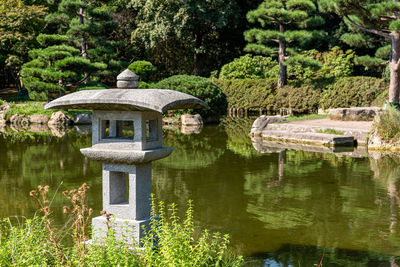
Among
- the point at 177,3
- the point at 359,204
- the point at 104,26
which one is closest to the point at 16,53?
the point at 104,26

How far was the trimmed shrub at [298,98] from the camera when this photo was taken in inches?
919

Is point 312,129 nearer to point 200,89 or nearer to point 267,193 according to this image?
point 200,89

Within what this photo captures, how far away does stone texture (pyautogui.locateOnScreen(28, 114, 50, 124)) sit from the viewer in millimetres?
19859

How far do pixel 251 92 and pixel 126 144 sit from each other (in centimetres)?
2114

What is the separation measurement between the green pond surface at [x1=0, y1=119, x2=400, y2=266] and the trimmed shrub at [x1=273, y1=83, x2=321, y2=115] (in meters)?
10.8

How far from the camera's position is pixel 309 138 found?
1357cm

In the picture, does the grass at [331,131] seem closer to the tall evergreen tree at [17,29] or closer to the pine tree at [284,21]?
the pine tree at [284,21]

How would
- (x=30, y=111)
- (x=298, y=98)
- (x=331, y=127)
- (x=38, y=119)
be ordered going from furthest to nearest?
(x=298, y=98) < (x=30, y=111) < (x=38, y=119) < (x=331, y=127)

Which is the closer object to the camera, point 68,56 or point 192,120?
point 192,120

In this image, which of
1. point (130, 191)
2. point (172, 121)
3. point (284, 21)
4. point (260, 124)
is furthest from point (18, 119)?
point (130, 191)

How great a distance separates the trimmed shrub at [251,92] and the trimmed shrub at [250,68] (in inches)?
37.6

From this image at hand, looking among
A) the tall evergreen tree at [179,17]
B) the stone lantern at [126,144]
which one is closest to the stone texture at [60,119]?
the tall evergreen tree at [179,17]

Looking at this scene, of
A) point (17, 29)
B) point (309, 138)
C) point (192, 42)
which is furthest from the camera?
point (192, 42)

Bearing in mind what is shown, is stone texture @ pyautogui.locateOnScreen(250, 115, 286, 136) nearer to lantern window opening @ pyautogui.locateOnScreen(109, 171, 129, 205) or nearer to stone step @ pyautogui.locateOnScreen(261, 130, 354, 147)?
stone step @ pyautogui.locateOnScreen(261, 130, 354, 147)
